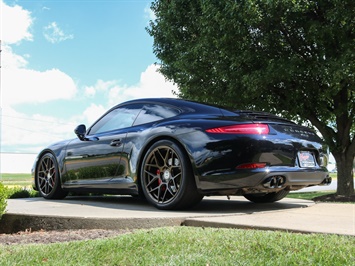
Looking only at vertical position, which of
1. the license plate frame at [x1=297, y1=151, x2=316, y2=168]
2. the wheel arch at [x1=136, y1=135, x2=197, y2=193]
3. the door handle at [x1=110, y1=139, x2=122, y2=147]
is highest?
the door handle at [x1=110, y1=139, x2=122, y2=147]

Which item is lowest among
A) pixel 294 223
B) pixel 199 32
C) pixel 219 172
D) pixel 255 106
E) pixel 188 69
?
pixel 294 223

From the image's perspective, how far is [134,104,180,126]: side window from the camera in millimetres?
5457

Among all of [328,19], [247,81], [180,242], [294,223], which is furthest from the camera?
[247,81]

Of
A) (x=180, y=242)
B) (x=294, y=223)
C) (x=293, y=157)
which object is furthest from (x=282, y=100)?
(x=180, y=242)

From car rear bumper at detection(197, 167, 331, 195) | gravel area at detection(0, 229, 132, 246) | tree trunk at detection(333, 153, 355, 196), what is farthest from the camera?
tree trunk at detection(333, 153, 355, 196)

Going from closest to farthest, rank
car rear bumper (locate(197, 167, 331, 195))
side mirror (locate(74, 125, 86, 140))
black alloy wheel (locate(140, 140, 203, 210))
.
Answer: car rear bumper (locate(197, 167, 331, 195)) < black alloy wheel (locate(140, 140, 203, 210)) < side mirror (locate(74, 125, 86, 140))

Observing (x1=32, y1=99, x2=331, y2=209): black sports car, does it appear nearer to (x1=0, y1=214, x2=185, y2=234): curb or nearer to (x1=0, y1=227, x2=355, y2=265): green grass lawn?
(x1=0, y1=214, x2=185, y2=234): curb

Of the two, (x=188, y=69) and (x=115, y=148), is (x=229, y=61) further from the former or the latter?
(x=115, y=148)

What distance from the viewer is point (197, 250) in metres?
3.07

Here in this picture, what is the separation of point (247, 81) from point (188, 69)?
2304 millimetres

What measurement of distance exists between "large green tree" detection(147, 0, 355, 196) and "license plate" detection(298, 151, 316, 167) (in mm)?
5705

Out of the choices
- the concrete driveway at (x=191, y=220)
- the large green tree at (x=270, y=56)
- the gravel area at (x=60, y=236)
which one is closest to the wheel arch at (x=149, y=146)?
the concrete driveway at (x=191, y=220)

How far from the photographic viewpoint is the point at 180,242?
10.8 feet

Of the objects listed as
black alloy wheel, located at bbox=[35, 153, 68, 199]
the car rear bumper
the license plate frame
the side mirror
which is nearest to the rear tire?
the license plate frame
